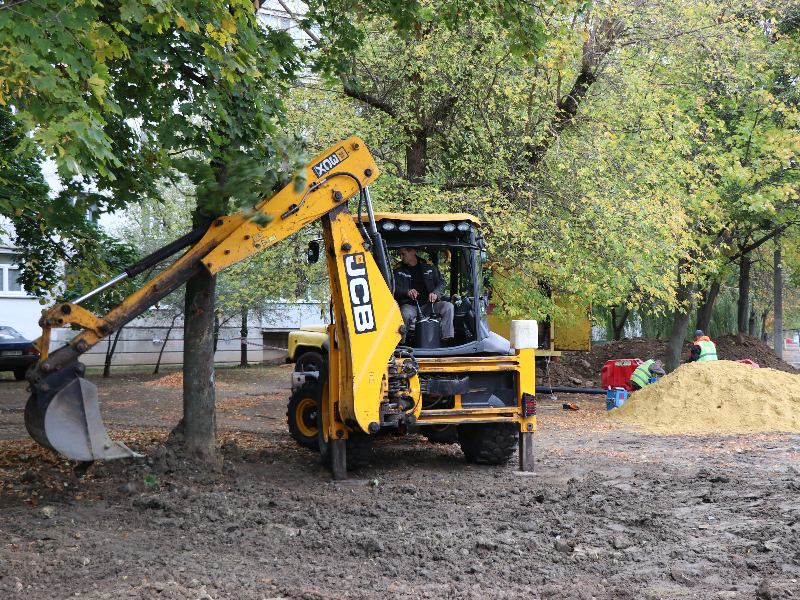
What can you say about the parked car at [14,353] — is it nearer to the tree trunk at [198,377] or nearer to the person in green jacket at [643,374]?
the tree trunk at [198,377]

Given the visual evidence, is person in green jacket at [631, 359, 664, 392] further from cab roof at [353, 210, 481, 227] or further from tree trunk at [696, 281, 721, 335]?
tree trunk at [696, 281, 721, 335]

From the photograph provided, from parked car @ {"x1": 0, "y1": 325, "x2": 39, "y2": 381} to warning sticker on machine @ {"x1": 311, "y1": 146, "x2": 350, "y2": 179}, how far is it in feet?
47.5

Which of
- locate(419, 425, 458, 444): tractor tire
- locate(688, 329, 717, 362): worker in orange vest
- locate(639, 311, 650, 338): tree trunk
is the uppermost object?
locate(639, 311, 650, 338): tree trunk

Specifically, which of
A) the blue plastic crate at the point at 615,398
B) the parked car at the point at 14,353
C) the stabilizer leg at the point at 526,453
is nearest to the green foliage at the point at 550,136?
the blue plastic crate at the point at 615,398

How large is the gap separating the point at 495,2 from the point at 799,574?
738cm

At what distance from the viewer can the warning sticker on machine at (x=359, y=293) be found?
22.2 ft

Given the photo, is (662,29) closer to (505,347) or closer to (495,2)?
(495,2)

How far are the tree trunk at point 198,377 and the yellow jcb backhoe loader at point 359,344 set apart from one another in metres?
1.17

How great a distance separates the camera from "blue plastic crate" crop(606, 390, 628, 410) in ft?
46.4

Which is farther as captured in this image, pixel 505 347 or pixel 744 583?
pixel 505 347

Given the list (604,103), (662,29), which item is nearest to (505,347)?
(604,103)

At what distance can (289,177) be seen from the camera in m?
6.42

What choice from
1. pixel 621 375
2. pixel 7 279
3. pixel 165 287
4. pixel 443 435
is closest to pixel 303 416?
pixel 443 435

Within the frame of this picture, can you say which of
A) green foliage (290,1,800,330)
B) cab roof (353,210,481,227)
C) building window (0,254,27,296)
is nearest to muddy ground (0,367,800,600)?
cab roof (353,210,481,227)
